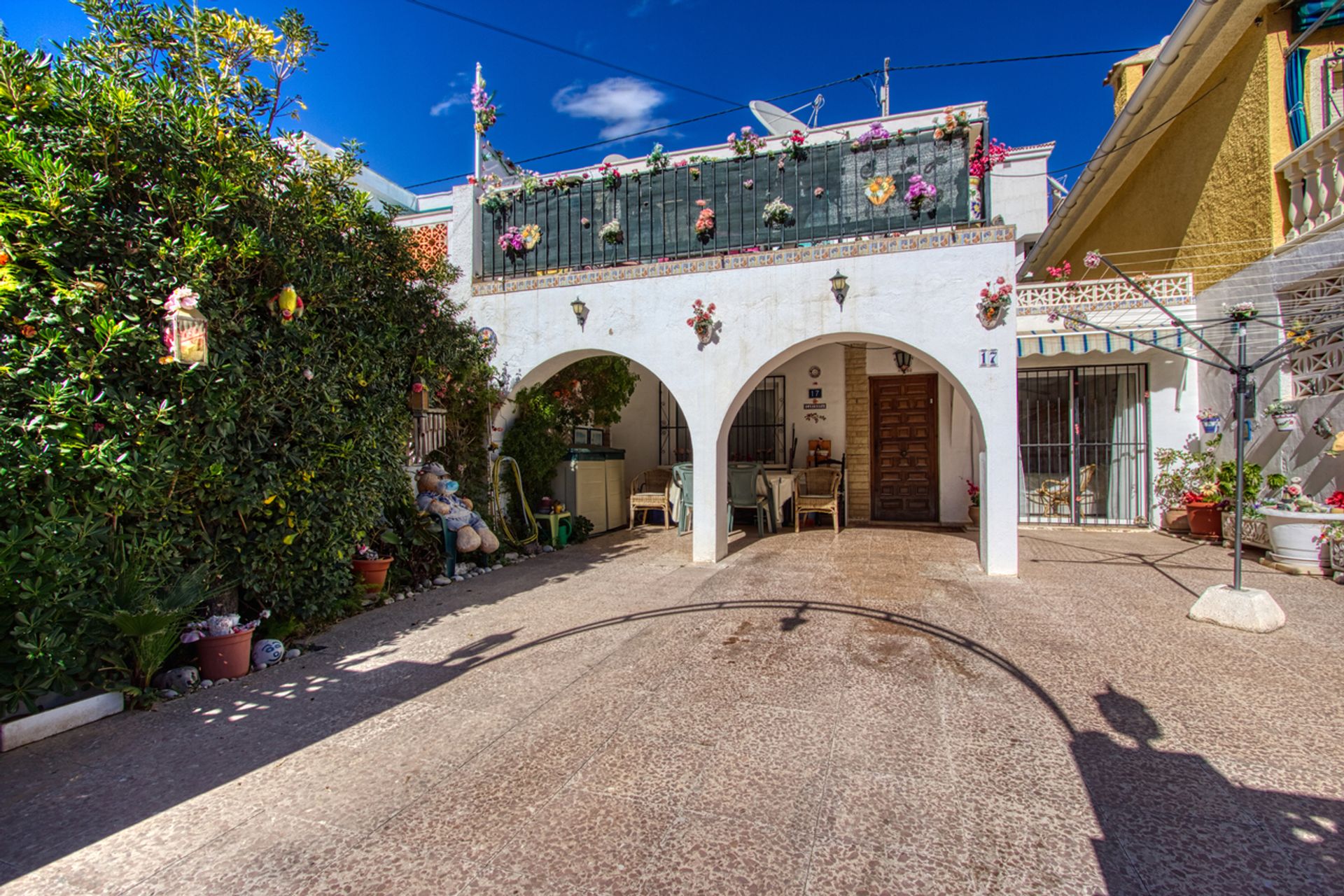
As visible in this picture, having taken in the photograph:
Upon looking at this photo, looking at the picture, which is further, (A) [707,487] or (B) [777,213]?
(A) [707,487]

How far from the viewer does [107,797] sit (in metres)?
2.52

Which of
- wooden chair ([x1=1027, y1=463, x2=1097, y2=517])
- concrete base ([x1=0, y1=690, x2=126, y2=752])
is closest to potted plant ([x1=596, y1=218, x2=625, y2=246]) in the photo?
concrete base ([x1=0, y1=690, x2=126, y2=752])

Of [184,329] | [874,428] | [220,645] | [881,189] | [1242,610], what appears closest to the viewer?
[184,329]

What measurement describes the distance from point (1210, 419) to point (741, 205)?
23.7ft

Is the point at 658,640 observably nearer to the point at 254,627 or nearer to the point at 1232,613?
the point at 254,627

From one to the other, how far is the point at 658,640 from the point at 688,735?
144 cm

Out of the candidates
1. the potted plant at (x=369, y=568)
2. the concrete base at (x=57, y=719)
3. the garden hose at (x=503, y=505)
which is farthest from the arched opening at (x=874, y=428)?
the concrete base at (x=57, y=719)

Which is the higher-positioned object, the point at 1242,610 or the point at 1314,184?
the point at 1314,184

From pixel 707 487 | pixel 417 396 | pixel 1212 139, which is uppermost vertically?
pixel 1212 139

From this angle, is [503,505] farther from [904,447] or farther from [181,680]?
[904,447]

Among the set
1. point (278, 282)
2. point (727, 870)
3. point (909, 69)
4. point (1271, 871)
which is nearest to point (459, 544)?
point (278, 282)

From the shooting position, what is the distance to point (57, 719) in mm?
3088

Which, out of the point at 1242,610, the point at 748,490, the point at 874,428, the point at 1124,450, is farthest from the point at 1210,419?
the point at 748,490

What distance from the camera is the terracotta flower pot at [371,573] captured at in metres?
5.36
